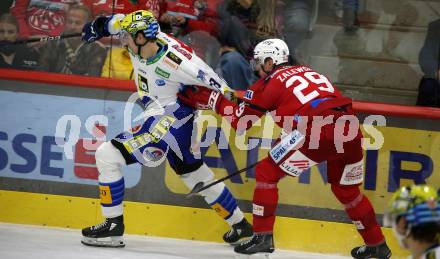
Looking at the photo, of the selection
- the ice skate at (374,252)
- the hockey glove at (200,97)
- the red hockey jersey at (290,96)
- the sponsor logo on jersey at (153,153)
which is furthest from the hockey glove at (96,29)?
the ice skate at (374,252)

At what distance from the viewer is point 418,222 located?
294cm

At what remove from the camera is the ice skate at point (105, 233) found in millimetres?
5598

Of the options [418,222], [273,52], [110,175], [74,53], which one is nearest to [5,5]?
[74,53]

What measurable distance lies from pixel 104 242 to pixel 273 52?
1.52 metres

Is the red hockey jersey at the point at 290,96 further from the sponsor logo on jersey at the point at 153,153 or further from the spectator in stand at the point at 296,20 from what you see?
the spectator in stand at the point at 296,20

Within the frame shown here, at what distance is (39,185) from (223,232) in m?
1.23

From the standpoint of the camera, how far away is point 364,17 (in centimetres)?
613

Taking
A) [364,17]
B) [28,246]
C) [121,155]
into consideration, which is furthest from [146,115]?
[364,17]

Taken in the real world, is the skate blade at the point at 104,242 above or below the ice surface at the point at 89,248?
above

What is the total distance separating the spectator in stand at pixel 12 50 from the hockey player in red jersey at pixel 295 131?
4.78 feet

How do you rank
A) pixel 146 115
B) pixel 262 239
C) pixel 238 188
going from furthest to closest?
pixel 238 188 < pixel 146 115 < pixel 262 239

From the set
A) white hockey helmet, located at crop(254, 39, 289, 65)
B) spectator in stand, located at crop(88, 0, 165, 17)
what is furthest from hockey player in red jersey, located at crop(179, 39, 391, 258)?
spectator in stand, located at crop(88, 0, 165, 17)

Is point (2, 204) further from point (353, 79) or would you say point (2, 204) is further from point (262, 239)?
point (353, 79)

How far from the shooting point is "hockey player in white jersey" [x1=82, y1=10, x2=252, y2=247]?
18.0 feet
